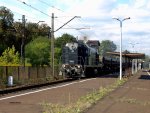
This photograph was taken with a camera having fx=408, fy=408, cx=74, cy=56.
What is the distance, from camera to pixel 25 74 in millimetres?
38562

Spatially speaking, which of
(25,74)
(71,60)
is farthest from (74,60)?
(25,74)

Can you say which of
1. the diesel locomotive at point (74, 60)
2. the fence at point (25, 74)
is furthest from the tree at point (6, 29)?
the fence at point (25, 74)

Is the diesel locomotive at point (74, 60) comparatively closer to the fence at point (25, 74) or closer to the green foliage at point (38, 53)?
the fence at point (25, 74)

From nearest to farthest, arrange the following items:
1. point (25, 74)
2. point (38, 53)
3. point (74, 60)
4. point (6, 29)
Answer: point (25, 74) → point (74, 60) → point (38, 53) → point (6, 29)

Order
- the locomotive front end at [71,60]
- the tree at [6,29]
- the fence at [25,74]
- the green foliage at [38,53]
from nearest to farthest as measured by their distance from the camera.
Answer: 1. the fence at [25,74]
2. the locomotive front end at [71,60]
3. the green foliage at [38,53]
4. the tree at [6,29]

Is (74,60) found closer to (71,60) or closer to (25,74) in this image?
(71,60)

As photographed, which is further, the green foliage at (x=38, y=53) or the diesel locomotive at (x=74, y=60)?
the green foliage at (x=38, y=53)

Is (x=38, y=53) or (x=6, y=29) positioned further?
(x=6, y=29)

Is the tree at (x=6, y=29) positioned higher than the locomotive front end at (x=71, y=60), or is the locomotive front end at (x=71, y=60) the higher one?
the tree at (x=6, y=29)

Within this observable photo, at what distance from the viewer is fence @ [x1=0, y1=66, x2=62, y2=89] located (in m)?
33.4

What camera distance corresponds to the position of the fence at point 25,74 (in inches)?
1316

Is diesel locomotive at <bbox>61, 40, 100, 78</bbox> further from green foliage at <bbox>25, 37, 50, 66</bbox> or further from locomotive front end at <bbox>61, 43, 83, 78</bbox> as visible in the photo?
green foliage at <bbox>25, 37, 50, 66</bbox>

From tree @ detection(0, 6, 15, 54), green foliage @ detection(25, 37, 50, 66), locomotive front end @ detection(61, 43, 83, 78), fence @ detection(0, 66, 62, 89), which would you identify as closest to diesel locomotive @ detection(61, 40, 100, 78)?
locomotive front end @ detection(61, 43, 83, 78)

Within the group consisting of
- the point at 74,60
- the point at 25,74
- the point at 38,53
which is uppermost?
the point at 38,53
